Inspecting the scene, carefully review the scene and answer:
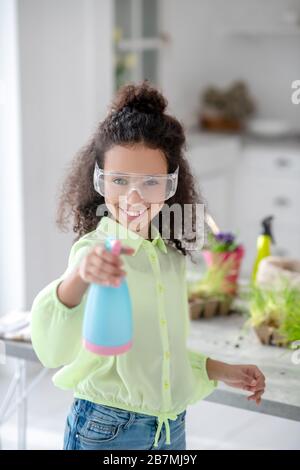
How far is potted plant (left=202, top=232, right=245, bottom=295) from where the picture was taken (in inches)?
69.4

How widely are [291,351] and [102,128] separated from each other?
700 mm

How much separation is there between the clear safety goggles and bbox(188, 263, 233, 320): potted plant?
687 mm

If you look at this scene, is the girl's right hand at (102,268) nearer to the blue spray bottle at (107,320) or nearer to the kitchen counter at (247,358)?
the blue spray bottle at (107,320)

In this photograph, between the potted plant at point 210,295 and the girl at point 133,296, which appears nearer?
the girl at point 133,296

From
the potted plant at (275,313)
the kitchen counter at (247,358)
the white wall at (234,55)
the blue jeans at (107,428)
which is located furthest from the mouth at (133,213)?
the white wall at (234,55)

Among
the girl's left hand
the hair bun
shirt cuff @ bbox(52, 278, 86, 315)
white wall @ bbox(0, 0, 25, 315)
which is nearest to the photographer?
shirt cuff @ bbox(52, 278, 86, 315)

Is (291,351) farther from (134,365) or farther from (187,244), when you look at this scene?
(134,365)

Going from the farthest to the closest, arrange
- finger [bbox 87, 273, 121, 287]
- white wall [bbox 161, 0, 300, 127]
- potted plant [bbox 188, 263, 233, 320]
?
white wall [bbox 161, 0, 300, 127], potted plant [bbox 188, 263, 233, 320], finger [bbox 87, 273, 121, 287]

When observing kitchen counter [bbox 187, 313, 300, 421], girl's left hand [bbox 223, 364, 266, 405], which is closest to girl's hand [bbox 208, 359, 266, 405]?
girl's left hand [bbox 223, 364, 266, 405]

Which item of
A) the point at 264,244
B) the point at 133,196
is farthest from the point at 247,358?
the point at 133,196

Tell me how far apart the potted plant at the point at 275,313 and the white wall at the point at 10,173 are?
131 cm

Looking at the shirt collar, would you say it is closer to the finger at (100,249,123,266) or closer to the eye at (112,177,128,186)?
the eye at (112,177,128,186)

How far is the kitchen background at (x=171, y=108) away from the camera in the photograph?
2576 mm

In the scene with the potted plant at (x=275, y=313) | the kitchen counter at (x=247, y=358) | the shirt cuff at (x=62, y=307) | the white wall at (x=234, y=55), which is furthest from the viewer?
the white wall at (x=234, y=55)
